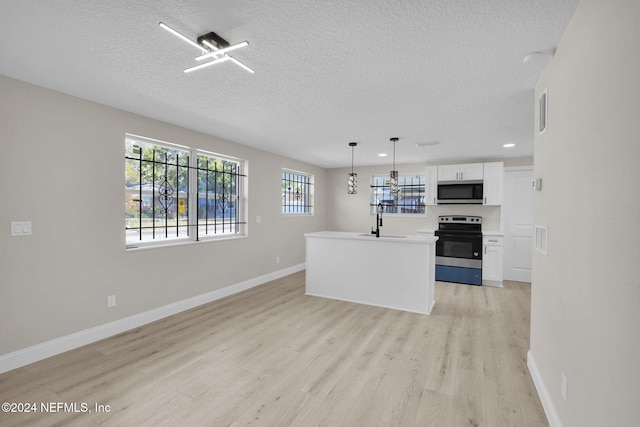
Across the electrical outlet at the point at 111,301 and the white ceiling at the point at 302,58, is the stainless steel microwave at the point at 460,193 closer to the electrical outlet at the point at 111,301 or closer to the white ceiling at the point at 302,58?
the white ceiling at the point at 302,58

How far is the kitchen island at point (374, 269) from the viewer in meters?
3.84

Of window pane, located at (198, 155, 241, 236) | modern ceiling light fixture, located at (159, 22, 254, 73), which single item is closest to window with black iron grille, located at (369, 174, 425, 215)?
window pane, located at (198, 155, 241, 236)

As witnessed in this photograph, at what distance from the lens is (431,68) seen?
2.23m

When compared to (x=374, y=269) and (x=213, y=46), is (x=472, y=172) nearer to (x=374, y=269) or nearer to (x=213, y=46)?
(x=374, y=269)

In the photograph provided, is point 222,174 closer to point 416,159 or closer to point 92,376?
point 92,376

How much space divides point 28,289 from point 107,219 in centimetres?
87

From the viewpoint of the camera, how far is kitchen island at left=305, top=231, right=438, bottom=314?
12.6 ft

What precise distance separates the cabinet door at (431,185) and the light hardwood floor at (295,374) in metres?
2.82

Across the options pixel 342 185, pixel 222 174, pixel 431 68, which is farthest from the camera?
pixel 342 185

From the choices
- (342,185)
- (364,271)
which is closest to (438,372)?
(364,271)

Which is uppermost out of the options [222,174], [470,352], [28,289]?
[222,174]

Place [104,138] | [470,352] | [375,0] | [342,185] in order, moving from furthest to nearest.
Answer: [342,185] < [104,138] < [470,352] < [375,0]

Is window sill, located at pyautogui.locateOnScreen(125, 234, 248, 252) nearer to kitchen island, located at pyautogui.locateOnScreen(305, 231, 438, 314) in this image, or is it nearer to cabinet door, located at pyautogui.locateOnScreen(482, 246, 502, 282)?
kitchen island, located at pyautogui.locateOnScreen(305, 231, 438, 314)

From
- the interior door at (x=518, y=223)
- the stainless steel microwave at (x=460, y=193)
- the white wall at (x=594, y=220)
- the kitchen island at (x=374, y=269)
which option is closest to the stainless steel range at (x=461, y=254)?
the stainless steel microwave at (x=460, y=193)
